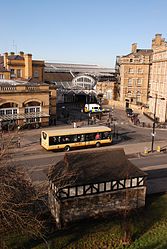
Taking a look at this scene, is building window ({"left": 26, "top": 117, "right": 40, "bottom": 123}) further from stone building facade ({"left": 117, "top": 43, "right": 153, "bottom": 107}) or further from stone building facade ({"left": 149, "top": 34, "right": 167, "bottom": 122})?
stone building facade ({"left": 117, "top": 43, "right": 153, "bottom": 107})

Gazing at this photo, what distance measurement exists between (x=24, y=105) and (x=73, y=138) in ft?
41.8

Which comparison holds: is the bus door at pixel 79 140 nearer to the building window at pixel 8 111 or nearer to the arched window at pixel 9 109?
the arched window at pixel 9 109

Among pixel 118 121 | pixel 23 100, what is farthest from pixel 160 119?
pixel 23 100

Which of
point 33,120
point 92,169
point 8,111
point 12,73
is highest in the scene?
point 12,73

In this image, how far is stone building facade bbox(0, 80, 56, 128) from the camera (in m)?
38.9

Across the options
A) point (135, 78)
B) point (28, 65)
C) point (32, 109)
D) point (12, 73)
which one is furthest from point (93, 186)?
point (135, 78)

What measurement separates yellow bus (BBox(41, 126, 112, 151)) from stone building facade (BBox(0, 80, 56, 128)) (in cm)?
974

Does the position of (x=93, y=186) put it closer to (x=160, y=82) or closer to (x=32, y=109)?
(x=32, y=109)

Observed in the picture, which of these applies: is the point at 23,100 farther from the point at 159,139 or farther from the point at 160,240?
the point at 160,240

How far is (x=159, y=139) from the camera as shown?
38.4 m

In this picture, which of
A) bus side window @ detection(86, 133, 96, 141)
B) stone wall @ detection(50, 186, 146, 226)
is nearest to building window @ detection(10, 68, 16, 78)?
bus side window @ detection(86, 133, 96, 141)

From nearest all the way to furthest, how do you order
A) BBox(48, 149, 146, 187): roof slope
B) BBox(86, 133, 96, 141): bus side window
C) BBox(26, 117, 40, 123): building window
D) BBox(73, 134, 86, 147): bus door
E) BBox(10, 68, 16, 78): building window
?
1. BBox(48, 149, 146, 187): roof slope
2. BBox(73, 134, 86, 147): bus door
3. BBox(86, 133, 96, 141): bus side window
4. BBox(26, 117, 40, 123): building window
5. BBox(10, 68, 16, 78): building window

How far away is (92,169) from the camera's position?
18.7m

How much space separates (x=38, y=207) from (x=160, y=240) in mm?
7980
